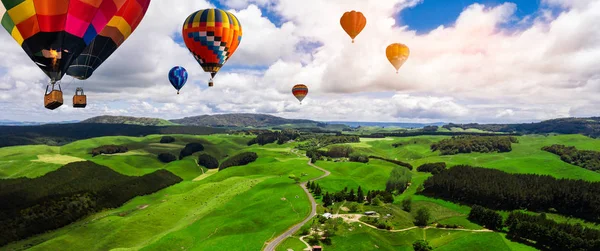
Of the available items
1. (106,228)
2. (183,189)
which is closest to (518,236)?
(106,228)

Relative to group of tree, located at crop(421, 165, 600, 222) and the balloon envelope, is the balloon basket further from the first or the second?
group of tree, located at crop(421, 165, 600, 222)

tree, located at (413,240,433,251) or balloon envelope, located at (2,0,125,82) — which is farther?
tree, located at (413,240,433,251)

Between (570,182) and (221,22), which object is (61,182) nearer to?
(221,22)

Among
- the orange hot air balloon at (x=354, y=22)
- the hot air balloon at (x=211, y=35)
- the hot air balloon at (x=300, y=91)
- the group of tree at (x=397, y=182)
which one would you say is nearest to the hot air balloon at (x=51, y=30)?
the hot air balloon at (x=211, y=35)

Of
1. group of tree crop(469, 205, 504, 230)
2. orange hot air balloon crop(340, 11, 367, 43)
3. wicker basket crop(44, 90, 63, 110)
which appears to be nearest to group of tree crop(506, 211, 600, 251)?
group of tree crop(469, 205, 504, 230)

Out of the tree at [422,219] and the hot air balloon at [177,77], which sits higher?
the hot air balloon at [177,77]

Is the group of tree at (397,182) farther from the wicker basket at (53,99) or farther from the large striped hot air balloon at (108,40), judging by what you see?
the wicker basket at (53,99)
